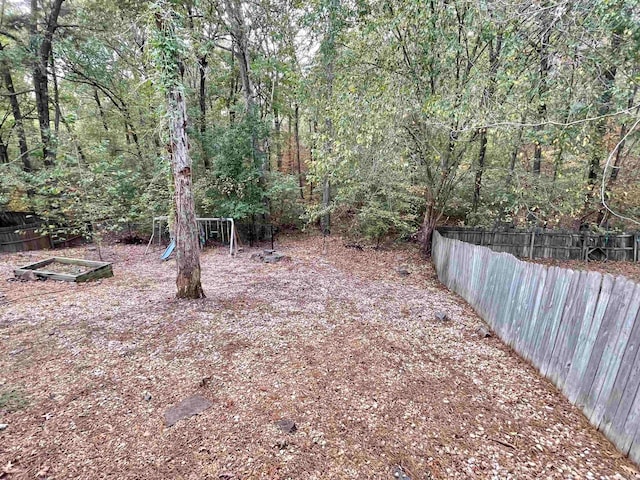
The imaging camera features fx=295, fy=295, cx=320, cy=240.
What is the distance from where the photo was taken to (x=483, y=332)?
154 inches

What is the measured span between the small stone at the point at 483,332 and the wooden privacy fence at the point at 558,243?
19.9ft

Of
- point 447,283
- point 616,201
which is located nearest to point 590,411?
point 447,283

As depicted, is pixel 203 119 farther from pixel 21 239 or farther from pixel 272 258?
pixel 21 239

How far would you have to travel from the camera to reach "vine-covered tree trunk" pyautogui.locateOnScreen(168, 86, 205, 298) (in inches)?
165

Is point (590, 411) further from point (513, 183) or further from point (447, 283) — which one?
point (513, 183)

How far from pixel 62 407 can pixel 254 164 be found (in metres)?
8.08

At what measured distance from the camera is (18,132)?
9898mm

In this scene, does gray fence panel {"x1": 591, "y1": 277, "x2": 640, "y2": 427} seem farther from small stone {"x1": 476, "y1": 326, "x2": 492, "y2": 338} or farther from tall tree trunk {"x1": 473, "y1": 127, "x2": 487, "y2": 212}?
tall tree trunk {"x1": 473, "y1": 127, "x2": 487, "y2": 212}

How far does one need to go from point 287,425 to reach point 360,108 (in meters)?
4.85

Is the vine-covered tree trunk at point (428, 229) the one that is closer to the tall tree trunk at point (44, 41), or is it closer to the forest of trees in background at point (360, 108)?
the forest of trees in background at point (360, 108)

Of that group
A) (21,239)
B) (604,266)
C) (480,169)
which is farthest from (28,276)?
(604,266)

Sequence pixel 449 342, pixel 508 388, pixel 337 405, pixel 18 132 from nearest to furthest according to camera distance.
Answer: pixel 337 405
pixel 508 388
pixel 449 342
pixel 18 132

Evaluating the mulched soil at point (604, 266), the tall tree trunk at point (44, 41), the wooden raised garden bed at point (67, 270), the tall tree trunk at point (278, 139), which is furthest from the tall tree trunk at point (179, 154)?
the mulched soil at point (604, 266)

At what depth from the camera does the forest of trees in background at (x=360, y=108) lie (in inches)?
168
